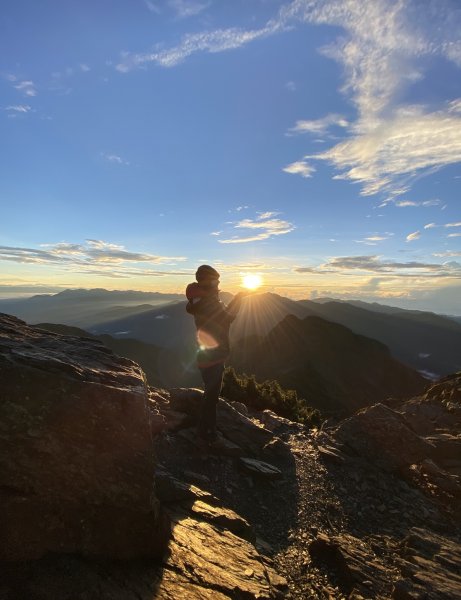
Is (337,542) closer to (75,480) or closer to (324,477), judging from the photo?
(324,477)

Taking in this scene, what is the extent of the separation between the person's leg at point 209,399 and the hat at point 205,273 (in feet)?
7.82

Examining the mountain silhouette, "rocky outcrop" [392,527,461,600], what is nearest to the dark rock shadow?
"rocky outcrop" [392,527,461,600]

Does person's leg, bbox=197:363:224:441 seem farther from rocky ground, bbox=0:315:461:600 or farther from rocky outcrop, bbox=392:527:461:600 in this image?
rocky outcrop, bbox=392:527:461:600

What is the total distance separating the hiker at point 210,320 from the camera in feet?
31.2

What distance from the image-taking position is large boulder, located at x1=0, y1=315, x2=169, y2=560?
458cm

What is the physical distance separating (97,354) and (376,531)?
783cm

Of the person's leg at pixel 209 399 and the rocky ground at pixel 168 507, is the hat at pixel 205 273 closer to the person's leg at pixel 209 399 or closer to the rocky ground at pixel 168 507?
the person's leg at pixel 209 399

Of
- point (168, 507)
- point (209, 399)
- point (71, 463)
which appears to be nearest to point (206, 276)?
point (209, 399)

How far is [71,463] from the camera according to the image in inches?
195

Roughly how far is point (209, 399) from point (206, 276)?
3539 millimetres

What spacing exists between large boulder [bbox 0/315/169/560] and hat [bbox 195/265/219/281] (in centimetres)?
406

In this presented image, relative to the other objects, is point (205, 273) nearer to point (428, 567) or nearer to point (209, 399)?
point (209, 399)

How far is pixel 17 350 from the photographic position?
5.60 meters

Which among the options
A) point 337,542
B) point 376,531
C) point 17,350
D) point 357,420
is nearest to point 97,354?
point 17,350
